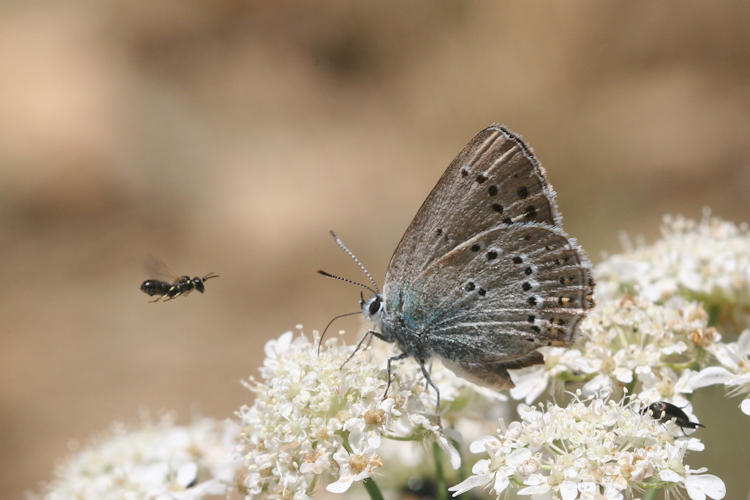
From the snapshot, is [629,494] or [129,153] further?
[129,153]

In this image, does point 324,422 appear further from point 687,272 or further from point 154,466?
point 687,272

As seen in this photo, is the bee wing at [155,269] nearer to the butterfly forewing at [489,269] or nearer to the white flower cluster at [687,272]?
the butterfly forewing at [489,269]

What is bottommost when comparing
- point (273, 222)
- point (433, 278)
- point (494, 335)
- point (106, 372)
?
point (494, 335)

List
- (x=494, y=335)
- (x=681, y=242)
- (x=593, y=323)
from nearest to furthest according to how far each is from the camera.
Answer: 1. (x=494, y=335)
2. (x=593, y=323)
3. (x=681, y=242)

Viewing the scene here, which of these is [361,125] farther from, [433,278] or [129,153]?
[433,278]

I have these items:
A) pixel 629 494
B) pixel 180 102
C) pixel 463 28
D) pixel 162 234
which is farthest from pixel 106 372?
pixel 629 494

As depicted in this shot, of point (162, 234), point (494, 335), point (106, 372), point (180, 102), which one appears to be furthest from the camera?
point (180, 102)

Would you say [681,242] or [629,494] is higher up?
[681,242]
